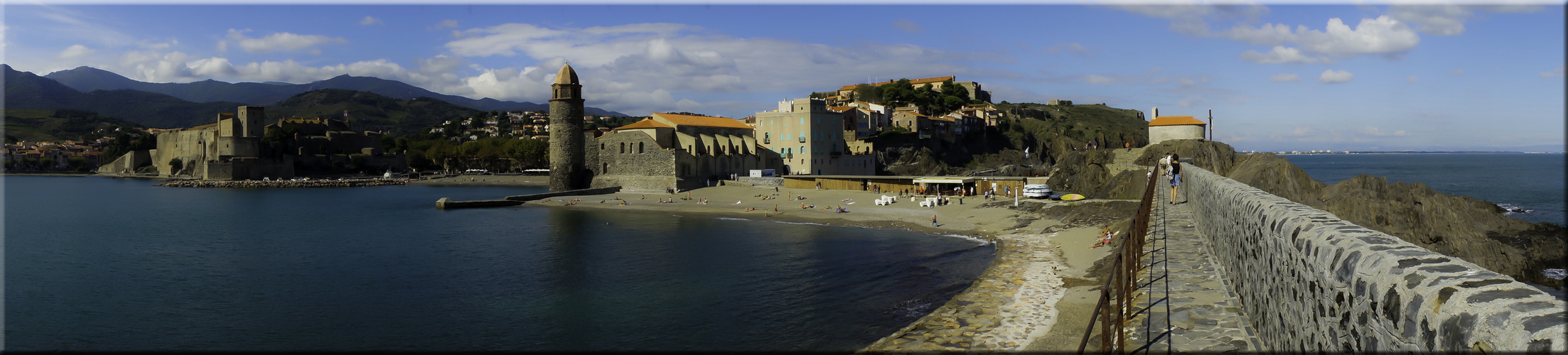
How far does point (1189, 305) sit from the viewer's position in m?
8.12

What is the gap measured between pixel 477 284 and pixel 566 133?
38.1 metres

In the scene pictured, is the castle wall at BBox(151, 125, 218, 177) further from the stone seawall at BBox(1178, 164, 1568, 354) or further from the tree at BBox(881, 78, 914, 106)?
the stone seawall at BBox(1178, 164, 1568, 354)

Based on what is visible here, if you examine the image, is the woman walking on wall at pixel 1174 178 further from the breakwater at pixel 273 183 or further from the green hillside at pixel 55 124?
the green hillside at pixel 55 124

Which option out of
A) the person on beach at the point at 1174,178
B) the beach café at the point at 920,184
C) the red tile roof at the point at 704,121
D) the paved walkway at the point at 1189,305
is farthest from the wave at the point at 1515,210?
the red tile roof at the point at 704,121

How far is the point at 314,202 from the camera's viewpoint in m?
57.2

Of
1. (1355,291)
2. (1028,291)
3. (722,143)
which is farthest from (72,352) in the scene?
(722,143)

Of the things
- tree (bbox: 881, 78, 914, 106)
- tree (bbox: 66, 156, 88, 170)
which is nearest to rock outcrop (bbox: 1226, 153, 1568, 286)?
tree (bbox: 881, 78, 914, 106)

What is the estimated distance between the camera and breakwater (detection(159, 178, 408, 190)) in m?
81.1

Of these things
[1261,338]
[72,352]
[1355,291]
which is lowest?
[72,352]

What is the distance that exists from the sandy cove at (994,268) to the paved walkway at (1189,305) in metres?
1.77

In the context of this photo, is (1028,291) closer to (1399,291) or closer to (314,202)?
(1399,291)

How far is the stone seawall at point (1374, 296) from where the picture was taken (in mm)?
2066

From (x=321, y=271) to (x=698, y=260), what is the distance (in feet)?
38.3

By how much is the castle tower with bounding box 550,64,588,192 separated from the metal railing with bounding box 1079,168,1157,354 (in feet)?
161
